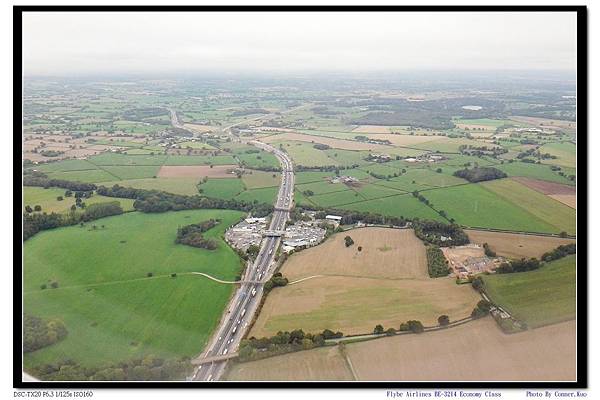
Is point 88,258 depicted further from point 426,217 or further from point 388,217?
point 426,217

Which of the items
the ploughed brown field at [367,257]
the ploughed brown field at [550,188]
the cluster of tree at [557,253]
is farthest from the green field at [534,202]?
the ploughed brown field at [367,257]

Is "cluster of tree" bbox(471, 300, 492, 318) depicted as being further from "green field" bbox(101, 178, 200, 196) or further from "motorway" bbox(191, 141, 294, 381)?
"green field" bbox(101, 178, 200, 196)

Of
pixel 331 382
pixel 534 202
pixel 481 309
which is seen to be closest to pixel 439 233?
pixel 534 202

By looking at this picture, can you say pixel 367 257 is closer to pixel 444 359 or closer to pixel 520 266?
pixel 520 266

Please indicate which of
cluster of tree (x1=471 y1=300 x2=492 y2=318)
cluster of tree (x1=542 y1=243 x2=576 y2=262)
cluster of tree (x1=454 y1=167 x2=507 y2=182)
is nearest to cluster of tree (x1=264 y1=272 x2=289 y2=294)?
cluster of tree (x1=471 y1=300 x2=492 y2=318)

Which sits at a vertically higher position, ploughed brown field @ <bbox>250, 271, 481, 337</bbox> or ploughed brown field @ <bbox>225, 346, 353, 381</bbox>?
ploughed brown field @ <bbox>250, 271, 481, 337</bbox>

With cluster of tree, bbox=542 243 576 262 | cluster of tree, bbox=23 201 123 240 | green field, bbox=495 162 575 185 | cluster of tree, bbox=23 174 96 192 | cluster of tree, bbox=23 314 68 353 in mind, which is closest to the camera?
cluster of tree, bbox=23 314 68 353

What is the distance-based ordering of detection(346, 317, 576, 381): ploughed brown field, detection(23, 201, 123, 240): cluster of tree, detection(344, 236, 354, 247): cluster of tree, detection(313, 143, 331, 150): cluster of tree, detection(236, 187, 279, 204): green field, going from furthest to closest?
detection(313, 143, 331, 150): cluster of tree
detection(236, 187, 279, 204): green field
detection(344, 236, 354, 247): cluster of tree
detection(23, 201, 123, 240): cluster of tree
detection(346, 317, 576, 381): ploughed brown field
